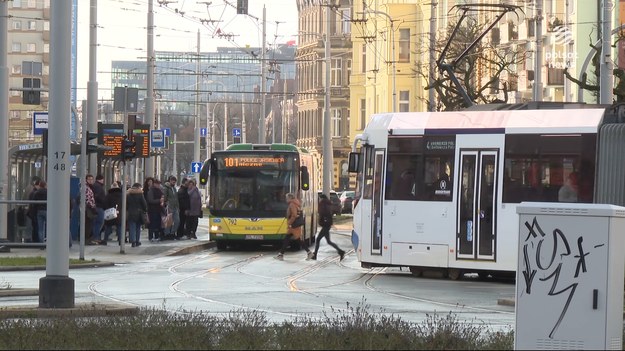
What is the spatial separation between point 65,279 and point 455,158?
1124 centimetres

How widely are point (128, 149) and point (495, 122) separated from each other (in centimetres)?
1085

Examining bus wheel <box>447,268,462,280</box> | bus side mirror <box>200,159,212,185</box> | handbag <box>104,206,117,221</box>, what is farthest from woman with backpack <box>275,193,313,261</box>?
bus wheel <box>447,268,462,280</box>

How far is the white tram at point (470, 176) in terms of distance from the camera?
26.3 m

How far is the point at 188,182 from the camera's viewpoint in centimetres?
4384

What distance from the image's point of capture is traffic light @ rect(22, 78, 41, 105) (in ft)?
121

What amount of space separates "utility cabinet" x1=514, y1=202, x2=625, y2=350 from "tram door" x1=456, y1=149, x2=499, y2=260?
15607mm

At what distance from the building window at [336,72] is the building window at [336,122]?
1934 millimetres

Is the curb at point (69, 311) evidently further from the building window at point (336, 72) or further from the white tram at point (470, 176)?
the building window at point (336, 72)

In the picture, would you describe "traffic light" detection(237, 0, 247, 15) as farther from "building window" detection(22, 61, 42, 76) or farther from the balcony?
"building window" detection(22, 61, 42, 76)

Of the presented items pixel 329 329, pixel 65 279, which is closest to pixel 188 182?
pixel 65 279

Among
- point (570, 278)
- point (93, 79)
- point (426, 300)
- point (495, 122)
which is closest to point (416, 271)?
point (495, 122)

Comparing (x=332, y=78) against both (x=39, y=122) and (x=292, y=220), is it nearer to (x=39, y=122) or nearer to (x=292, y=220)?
(x=39, y=122)

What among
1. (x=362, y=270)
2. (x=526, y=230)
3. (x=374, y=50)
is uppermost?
(x=374, y=50)

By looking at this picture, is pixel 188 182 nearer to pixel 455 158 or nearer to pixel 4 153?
pixel 4 153
